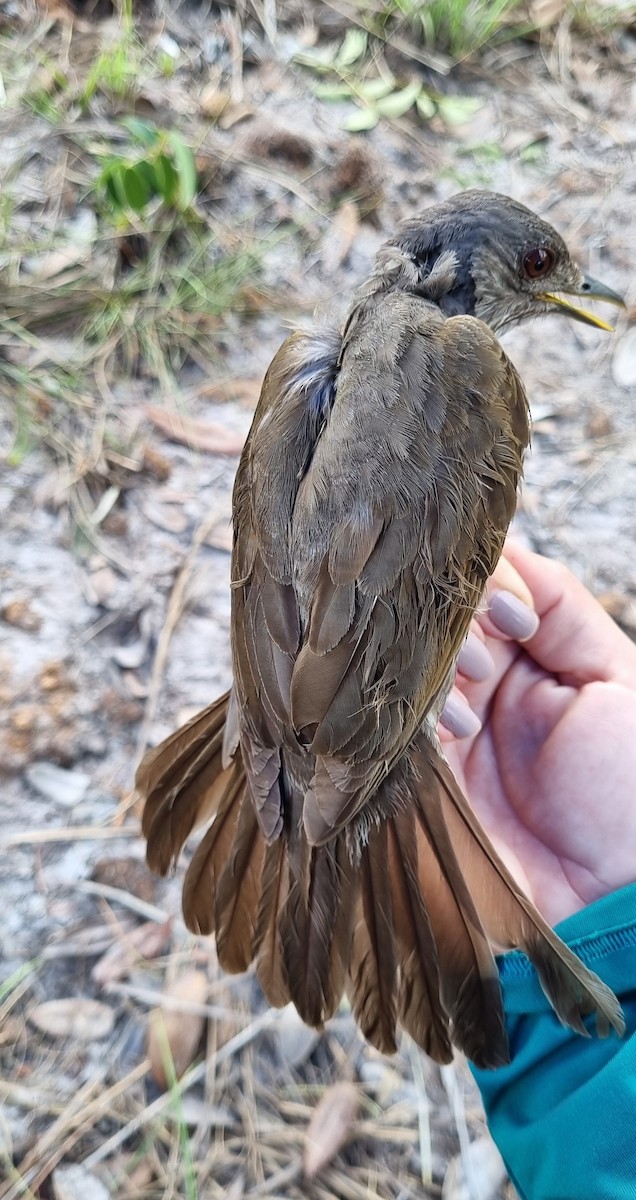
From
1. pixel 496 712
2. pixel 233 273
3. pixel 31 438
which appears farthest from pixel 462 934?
pixel 233 273

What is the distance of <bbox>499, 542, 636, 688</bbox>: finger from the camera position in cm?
221

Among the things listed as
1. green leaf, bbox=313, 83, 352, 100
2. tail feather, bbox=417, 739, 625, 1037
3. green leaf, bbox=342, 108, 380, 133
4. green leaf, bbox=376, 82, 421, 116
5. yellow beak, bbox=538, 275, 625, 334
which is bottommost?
tail feather, bbox=417, 739, 625, 1037

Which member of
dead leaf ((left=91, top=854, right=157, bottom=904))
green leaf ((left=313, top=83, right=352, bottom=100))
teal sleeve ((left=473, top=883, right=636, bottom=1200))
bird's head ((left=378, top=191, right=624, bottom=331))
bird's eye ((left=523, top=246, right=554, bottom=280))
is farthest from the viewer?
green leaf ((left=313, top=83, right=352, bottom=100))

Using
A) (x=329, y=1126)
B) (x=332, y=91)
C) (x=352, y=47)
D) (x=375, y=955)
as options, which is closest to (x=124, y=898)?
(x=329, y=1126)

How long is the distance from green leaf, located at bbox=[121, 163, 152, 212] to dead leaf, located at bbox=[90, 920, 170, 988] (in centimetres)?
242

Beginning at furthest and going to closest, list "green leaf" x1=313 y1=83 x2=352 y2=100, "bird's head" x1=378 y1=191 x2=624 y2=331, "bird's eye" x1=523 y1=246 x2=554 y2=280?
"green leaf" x1=313 y1=83 x2=352 y2=100, "bird's eye" x1=523 y1=246 x2=554 y2=280, "bird's head" x1=378 y1=191 x2=624 y2=331

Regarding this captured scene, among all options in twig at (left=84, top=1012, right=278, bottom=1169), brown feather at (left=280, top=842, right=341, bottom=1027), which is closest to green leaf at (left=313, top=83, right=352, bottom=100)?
brown feather at (left=280, top=842, right=341, bottom=1027)

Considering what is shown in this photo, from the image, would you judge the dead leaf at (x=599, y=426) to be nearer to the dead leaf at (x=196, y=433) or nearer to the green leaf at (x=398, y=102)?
the dead leaf at (x=196, y=433)

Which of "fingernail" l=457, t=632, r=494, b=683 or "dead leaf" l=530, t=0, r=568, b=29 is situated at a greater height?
"dead leaf" l=530, t=0, r=568, b=29

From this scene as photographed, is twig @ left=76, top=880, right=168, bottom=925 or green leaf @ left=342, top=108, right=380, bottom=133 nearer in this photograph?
twig @ left=76, top=880, right=168, bottom=925

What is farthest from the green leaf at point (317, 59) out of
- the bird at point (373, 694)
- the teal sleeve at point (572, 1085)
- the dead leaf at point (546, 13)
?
the teal sleeve at point (572, 1085)

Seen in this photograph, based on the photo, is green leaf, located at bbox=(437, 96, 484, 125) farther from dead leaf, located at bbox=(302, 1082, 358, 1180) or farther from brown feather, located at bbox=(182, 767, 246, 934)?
dead leaf, located at bbox=(302, 1082, 358, 1180)

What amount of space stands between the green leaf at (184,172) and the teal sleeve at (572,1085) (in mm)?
2724

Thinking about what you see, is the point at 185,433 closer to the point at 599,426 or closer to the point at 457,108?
the point at 599,426
